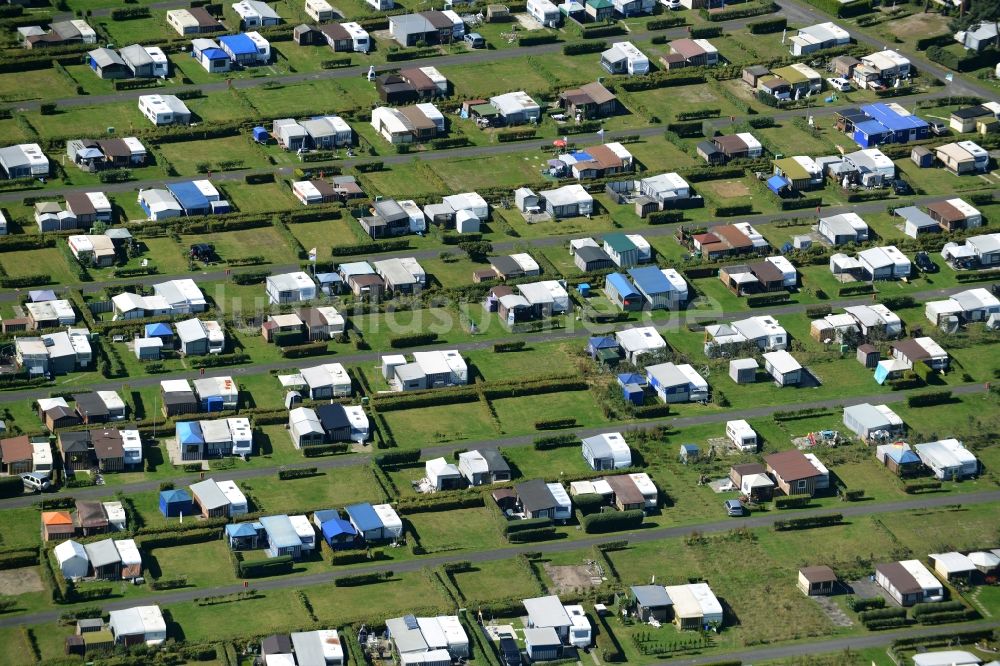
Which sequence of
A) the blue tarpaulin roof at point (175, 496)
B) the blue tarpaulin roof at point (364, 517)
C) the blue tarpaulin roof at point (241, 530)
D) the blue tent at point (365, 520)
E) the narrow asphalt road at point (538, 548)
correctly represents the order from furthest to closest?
the blue tarpaulin roof at point (175, 496), the blue tarpaulin roof at point (364, 517), the blue tent at point (365, 520), the blue tarpaulin roof at point (241, 530), the narrow asphalt road at point (538, 548)

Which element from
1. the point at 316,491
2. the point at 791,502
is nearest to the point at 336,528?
the point at 316,491

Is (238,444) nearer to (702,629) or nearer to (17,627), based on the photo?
(17,627)

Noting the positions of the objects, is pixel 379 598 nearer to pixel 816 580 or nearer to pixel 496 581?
pixel 496 581

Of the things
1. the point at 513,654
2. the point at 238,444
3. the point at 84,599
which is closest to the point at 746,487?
the point at 513,654

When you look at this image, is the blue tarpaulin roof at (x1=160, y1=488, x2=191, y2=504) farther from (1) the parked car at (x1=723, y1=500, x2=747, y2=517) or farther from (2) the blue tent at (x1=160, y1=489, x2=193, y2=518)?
(1) the parked car at (x1=723, y1=500, x2=747, y2=517)

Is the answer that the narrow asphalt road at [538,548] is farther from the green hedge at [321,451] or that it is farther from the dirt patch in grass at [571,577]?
the green hedge at [321,451]

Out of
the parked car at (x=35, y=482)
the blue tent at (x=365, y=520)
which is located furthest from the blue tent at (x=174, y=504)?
the blue tent at (x=365, y=520)
